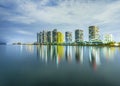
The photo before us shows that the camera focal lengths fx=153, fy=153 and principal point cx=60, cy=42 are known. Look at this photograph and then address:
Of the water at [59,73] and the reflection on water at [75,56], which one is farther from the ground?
the reflection on water at [75,56]

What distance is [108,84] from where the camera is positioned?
60.3 ft

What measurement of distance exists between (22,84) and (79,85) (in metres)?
6.72

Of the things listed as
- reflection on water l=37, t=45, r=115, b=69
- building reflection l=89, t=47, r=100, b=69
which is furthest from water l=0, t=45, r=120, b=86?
reflection on water l=37, t=45, r=115, b=69

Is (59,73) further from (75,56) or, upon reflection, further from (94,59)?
(75,56)

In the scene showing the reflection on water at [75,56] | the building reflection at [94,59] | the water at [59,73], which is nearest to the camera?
the water at [59,73]

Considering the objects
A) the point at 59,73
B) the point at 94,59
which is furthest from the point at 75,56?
the point at 59,73

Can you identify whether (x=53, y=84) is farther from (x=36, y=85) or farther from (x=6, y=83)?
(x=6, y=83)

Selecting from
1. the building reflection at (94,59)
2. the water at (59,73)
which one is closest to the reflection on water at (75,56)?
the building reflection at (94,59)

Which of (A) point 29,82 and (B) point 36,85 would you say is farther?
(A) point 29,82

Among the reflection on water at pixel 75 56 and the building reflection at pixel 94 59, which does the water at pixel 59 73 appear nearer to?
the building reflection at pixel 94 59

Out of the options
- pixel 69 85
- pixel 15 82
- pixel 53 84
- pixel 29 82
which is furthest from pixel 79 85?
pixel 15 82

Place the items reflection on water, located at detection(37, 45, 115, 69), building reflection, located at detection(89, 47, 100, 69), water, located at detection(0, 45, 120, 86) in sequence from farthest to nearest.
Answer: reflection on water, located at detection(37, 45, 115, 69)
building reflection, located at detection(89, 47, 100, 69)
water, located at detection(0, 45, 120, 86)

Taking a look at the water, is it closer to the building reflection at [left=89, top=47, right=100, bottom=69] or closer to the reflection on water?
the building reflection at [left=89, top=47, right=100, bottom=69]

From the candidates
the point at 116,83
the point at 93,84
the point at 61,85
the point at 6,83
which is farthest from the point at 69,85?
the point at 6,83
